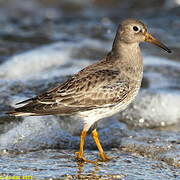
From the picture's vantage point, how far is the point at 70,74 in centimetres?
1117

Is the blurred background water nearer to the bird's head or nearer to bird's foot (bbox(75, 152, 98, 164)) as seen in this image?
bird's foot (bbox(75, 152, 98, 164))

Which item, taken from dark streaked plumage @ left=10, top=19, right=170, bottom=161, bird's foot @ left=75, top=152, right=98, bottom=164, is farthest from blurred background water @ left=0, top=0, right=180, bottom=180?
dark streaked plumage @ left=10, top=19, right=170, bottom=161

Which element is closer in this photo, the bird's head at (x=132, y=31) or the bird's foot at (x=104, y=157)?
the bird's foot at (x=104, y=157)

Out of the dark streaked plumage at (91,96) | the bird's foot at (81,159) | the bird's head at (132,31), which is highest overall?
the bird's head at (132,31)

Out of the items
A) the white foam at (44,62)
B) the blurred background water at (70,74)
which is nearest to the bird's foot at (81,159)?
the blurred background water at (70,74)

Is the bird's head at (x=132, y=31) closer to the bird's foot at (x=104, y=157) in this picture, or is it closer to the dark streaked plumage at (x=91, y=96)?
the dark streaked plumage at (x=91, y=96)

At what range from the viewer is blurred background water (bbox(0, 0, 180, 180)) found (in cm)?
692

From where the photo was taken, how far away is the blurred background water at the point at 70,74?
692cm

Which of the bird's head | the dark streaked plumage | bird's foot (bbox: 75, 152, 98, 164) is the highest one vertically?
the bird's head

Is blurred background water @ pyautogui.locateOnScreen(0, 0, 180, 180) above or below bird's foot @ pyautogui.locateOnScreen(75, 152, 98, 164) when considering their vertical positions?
above

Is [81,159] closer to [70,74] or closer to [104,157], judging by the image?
[104,157]

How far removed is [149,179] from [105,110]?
1237 mm

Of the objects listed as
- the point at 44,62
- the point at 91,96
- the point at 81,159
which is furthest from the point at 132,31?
the point at 44,62

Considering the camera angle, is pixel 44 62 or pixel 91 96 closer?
pixel 91 96
